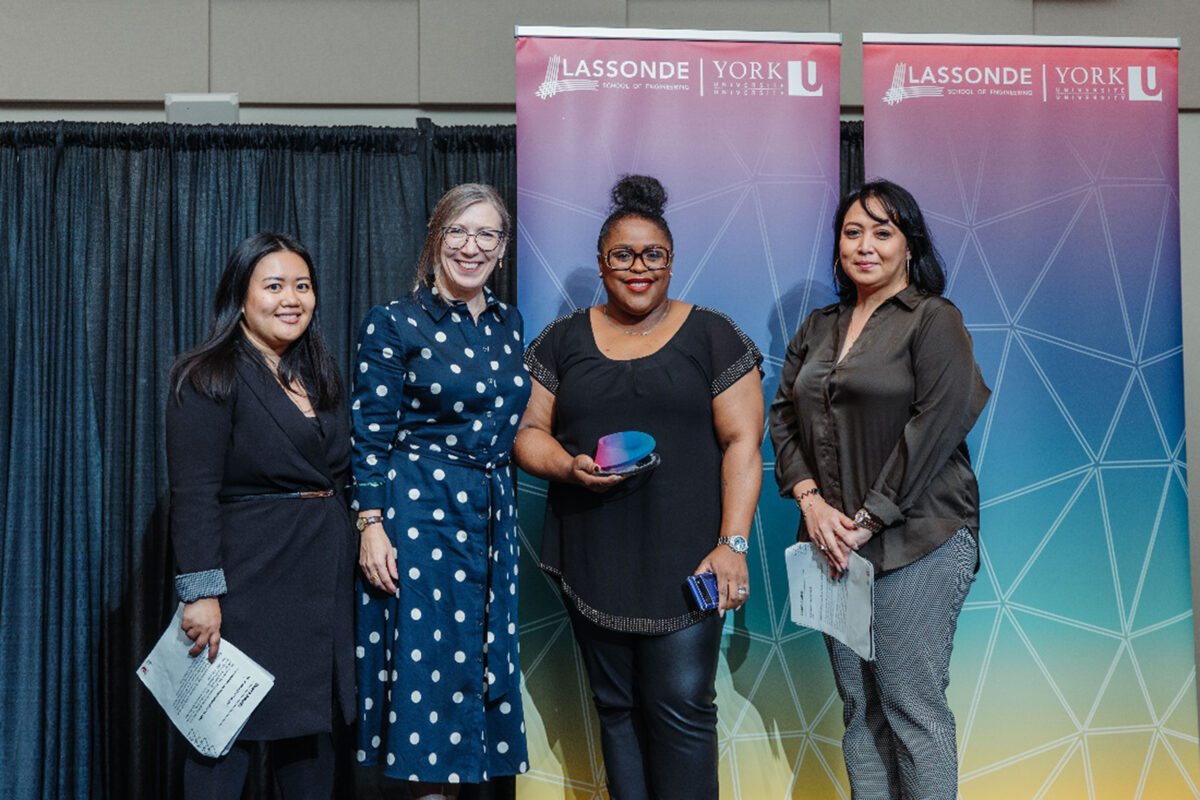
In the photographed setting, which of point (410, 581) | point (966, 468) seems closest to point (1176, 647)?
point (966, 468)

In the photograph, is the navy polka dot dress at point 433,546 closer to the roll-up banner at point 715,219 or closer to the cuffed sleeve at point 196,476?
the cuffed sleeve at point 196,476

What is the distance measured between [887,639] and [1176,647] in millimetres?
1208

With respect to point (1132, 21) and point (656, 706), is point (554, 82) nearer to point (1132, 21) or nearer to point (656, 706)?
point (656, 706)

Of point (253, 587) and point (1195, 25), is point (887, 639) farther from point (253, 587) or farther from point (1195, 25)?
point (1195, 25)

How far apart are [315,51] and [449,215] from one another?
1.52m

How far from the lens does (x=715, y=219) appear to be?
3.12 meters

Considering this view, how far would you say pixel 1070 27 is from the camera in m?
3.78

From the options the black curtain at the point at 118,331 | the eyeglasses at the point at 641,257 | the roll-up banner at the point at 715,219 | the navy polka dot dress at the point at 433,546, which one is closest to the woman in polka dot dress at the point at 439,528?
the navy polka dot dress at the point at 433,546

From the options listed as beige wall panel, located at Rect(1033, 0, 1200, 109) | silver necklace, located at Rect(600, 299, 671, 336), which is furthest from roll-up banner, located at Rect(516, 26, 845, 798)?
beige wall panel, located at Rect(1033, 0, 1200, 109)

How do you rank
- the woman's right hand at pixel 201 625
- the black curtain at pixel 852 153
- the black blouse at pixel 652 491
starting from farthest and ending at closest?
the black curtain at pixel 852 153 < the black blouse at pixel 652 491 < the woman's right hand at pixel 201 625

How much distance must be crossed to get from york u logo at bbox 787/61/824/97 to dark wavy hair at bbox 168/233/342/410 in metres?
1.46

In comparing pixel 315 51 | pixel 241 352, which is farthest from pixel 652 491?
pixel 315 51

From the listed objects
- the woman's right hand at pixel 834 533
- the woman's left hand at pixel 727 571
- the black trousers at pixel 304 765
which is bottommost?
the black trousers at pixel 304 765

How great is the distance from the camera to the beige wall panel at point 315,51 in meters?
3.68
